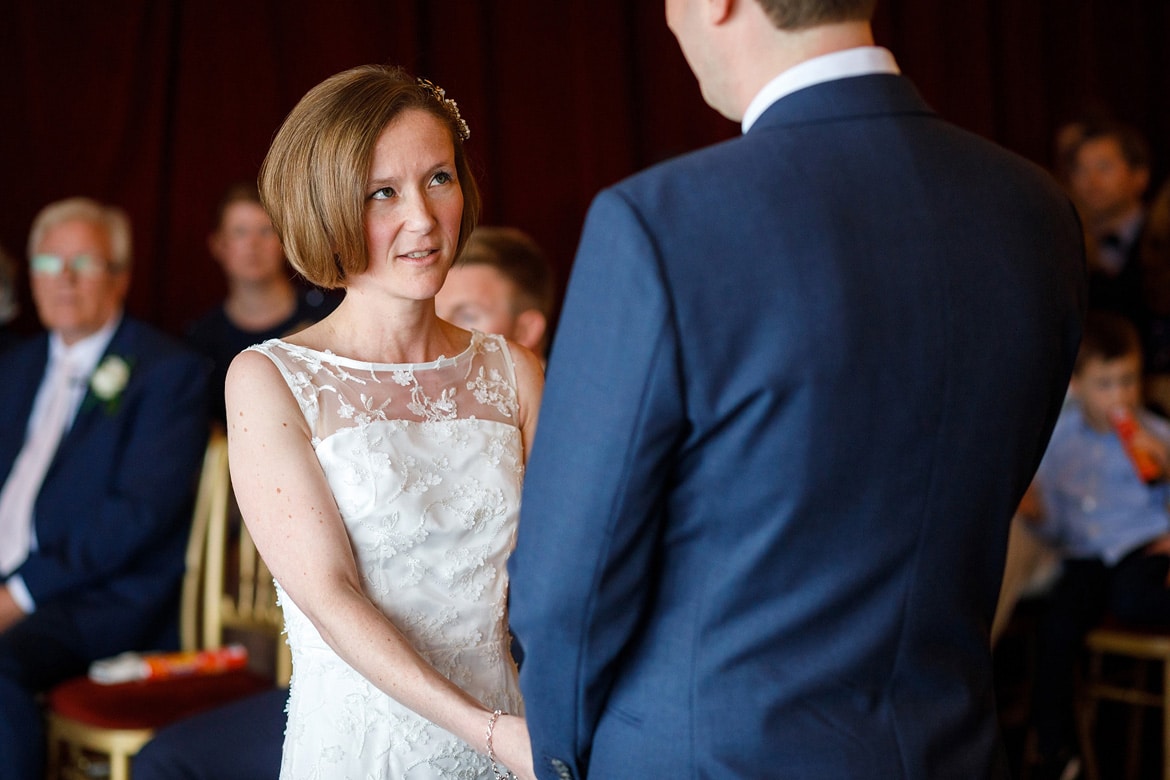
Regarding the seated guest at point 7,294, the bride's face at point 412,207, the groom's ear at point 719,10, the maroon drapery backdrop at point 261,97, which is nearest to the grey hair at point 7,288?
the seated guest at point 7,294

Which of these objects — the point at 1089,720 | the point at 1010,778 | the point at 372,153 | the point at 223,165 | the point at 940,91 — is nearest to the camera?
the point at 1010,778

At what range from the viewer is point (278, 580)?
1757mm

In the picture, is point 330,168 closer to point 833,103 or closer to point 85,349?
point 833,103

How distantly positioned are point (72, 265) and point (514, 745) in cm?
→ 295

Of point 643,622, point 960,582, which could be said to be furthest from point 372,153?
point 960,582

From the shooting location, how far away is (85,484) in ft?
11.8

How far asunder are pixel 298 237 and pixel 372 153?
159 mm

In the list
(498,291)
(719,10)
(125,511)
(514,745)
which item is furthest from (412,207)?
(125,511)

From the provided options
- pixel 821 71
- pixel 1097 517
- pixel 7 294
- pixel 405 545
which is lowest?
pixel 1097 517

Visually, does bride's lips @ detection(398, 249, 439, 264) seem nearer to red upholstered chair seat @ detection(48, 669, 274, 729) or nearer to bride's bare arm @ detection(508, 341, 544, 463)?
bride's bare arm @ detection(508, 341, 544, 463)

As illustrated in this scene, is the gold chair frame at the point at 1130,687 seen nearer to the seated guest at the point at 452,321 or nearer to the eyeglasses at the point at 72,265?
the seated guest at the point at 452,321

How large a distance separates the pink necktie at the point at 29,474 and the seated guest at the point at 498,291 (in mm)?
1574

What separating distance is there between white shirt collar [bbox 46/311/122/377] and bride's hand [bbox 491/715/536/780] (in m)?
2.62

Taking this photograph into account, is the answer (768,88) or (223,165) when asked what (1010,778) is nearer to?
(768,88)
